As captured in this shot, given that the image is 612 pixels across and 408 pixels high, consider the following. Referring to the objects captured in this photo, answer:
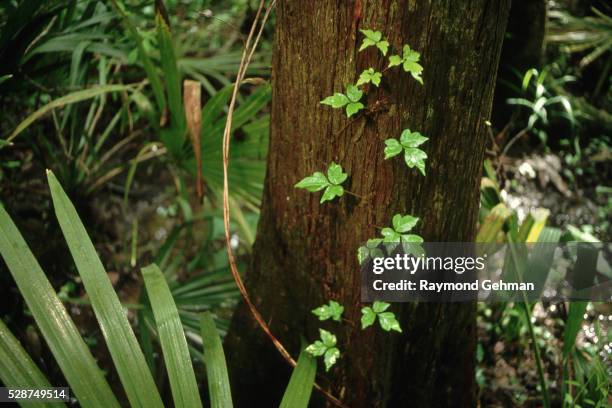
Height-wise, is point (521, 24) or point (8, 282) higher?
point (521, 24)

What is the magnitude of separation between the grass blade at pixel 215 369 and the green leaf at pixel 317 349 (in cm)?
24

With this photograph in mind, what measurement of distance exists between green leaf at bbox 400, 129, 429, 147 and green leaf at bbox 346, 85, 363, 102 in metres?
0.12

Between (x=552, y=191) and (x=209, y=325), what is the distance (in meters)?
2.34

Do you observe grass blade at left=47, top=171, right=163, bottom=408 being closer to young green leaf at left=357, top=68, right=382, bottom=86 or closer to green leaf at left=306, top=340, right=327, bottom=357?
green leaf at left=306, top=340, right=327, bottom=357

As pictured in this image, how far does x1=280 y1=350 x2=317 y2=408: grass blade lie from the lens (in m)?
1.26

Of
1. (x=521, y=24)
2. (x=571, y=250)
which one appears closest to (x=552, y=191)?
(x=521, y=24)

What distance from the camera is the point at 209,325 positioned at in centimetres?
131

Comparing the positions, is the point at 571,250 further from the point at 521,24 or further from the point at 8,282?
the point at 8,282

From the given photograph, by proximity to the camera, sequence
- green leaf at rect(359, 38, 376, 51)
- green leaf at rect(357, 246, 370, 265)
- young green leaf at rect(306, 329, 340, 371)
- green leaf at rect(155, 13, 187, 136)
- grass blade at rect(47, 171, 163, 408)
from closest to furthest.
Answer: green leaf at rect(359, 38, 376, 51), grass blade at rect(47, 171, 163, 408), green leaf at rect(357, 246, 370, 265), young green leaf at rect(306, 329, 340, 371), green leaf at rect(155, 13, 187, 136)

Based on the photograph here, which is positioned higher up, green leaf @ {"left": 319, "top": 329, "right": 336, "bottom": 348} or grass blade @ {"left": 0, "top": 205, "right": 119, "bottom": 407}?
grass blade @ {"left": 0, "top": 205, "right": 119, "bottom": 407}

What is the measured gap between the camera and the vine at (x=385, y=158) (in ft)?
3.68

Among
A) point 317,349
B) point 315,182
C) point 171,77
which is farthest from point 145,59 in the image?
point 317,349

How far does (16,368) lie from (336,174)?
80cm

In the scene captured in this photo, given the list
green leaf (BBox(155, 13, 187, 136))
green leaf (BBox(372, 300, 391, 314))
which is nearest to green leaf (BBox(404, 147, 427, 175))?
green leaf (BBox(372, 300, 391, 314))
